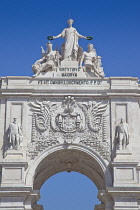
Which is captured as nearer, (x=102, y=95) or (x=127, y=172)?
(x=127, y=172)

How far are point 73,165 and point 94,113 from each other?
3761 millimetres

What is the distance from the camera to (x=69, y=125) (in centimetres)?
2655

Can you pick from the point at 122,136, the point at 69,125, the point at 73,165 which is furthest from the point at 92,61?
the point at 73,165

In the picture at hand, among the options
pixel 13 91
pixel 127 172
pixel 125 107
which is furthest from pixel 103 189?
pixel 13 91

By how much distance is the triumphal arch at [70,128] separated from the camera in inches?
989

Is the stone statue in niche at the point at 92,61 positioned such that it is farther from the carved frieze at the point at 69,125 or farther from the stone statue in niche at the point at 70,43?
the carved frieze at the point at 69,125

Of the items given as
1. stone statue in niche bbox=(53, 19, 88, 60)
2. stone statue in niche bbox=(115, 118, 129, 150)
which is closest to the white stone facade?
stone statue in niche bbox=(115, 118, 129, 150)

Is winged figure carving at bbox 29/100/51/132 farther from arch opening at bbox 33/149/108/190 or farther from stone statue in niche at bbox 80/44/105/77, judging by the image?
stone statue in niche at bbox 80/44/105/77

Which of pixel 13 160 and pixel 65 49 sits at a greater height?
pixel 65 49

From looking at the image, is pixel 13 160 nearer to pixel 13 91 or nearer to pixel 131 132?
pixel 13 91

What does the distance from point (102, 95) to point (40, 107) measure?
126 inches

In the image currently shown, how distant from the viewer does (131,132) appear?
26328mm

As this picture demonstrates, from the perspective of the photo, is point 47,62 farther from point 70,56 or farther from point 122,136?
point 122,136

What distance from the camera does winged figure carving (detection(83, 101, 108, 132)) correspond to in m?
26.6
